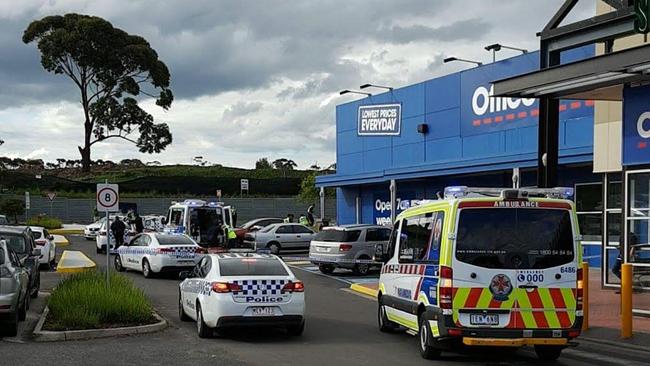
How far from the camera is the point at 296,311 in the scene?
12758 mm

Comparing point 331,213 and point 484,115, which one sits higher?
point 484,115

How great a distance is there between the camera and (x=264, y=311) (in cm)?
→ 1257

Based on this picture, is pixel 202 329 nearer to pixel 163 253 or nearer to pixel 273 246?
pixel 163 253

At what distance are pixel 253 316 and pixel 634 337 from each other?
6088mm

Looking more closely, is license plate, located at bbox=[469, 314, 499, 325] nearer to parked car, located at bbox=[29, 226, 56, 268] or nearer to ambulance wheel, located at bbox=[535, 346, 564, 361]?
ambulance wheel, located at bbox=[535, 346, 564, 361]

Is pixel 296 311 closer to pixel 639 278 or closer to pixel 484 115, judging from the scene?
pixel 639 278

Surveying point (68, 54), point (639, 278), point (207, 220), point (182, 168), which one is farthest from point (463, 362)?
point (182, 168)

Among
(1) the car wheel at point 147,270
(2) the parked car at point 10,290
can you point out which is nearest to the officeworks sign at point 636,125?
(2) the parked car at point 10,290

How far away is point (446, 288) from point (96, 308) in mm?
6354

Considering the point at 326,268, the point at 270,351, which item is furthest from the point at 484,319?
the point at 326,268

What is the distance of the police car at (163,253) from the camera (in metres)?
23.1

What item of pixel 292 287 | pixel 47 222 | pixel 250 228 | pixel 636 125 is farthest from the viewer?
pixel 47 222

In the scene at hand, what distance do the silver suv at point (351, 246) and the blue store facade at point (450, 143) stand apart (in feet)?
19.4

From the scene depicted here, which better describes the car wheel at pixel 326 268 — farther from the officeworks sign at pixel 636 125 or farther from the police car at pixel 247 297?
the police car at pixel 247 297
